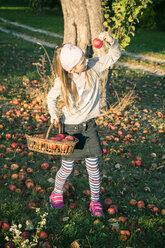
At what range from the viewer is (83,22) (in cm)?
534

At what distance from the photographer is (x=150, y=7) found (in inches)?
962

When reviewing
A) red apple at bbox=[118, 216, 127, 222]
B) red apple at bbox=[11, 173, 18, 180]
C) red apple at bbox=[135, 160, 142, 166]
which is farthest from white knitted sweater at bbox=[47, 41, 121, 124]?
red apple at bbox=[135, 160, 142, 166]

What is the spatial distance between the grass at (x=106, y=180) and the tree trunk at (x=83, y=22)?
66.2 inches

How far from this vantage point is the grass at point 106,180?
9.15 ft

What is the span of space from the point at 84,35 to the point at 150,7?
2205cm

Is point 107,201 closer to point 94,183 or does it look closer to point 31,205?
point 94,183

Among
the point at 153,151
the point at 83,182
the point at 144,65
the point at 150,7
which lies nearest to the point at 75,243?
the point at 83,182

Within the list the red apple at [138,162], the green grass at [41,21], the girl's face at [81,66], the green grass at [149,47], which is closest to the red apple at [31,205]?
the girl's face at [81,66]

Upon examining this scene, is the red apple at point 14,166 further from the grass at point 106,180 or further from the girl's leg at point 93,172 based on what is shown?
the girl's leg at point 93,172

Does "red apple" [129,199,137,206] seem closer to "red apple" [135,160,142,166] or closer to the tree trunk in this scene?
"red apple" [135,160,142,166]

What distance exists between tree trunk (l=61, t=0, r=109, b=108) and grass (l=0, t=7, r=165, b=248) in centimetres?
168

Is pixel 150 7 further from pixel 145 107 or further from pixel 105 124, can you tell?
pixel 105 124

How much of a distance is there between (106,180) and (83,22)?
10.9 feet

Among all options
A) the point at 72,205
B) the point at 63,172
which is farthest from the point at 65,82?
the point at 72,205
